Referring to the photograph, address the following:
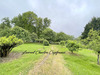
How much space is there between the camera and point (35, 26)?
35562 mm

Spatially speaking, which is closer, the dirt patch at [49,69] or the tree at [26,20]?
the dirt patch at [49,69]

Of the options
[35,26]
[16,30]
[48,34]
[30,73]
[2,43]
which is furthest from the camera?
[35,26]

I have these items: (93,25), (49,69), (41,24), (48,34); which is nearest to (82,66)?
(49,69)

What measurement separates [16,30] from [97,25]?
36.5 meters

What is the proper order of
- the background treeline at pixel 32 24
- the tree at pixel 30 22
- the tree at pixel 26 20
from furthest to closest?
the tree at pixel 30 22, the tree at pixel 26 20, the background treeline at pixel 32 24

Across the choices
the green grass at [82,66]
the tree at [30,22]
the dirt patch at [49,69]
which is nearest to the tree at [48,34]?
the tree at [30,22]

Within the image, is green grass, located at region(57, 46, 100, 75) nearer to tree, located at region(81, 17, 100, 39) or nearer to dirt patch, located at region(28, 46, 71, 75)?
dirt patch, located at region(28, 46, 71, 75)

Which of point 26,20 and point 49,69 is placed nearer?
point 49,69

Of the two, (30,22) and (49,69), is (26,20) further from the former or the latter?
(49,69)

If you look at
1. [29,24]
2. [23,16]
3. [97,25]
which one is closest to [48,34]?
[29,24]

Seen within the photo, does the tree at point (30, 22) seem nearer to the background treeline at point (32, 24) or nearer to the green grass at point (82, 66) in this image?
the background treeline at point (32, 24)

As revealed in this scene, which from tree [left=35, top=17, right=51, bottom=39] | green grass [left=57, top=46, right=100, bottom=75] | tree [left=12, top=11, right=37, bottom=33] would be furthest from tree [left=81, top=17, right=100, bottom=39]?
green grass [left=57, top=46, right=100, bottom=75]

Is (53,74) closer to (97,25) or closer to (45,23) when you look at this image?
(45,23)

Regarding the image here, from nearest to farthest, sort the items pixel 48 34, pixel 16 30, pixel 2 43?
pixel 2 43 < pixel 16 30 < pixel 48 34
